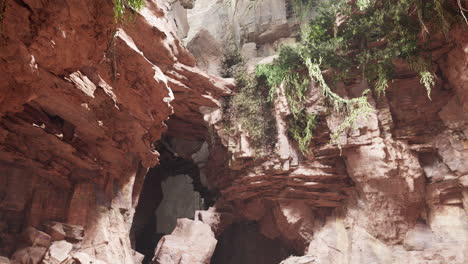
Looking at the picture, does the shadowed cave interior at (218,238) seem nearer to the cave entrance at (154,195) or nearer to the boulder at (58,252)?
the cave entrance at (154,195)

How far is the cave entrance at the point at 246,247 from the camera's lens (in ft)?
43.3

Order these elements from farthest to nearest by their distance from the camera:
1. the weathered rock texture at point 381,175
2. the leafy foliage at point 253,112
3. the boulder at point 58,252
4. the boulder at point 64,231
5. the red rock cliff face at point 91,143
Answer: the leafy foliage at point 253,112
the weathered rock texture at point 381,175
the boulder at point 64,231
the boulder at point 58,252
the red rock cliff face at point 91,143

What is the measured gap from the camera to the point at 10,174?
6.24m

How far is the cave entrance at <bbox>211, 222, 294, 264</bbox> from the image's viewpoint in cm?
1321

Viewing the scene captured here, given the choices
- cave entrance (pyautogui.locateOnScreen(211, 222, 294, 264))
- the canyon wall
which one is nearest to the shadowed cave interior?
cave entrance (pyautogui.locateOnScreen(211, 222, 294, 264))

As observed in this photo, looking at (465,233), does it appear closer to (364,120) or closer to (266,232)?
(364,120)

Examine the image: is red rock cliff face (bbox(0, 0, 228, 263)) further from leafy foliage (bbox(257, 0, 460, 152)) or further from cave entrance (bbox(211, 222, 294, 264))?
cave entrance (bbox(211, 222, 294, 264))

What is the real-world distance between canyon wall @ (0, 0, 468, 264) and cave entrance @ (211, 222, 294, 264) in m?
0.25

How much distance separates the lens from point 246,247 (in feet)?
45.9

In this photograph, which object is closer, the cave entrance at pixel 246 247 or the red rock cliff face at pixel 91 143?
the red rock cliff face at pixel 91 143

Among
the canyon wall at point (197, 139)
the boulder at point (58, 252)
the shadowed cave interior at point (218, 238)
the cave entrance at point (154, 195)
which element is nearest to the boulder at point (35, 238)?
the canyon wall at point (197, 139)

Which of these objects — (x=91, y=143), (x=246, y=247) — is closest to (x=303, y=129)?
(x=91, y=143)

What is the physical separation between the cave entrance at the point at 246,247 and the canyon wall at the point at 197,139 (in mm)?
254

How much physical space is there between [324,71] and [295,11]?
4.22 meters
